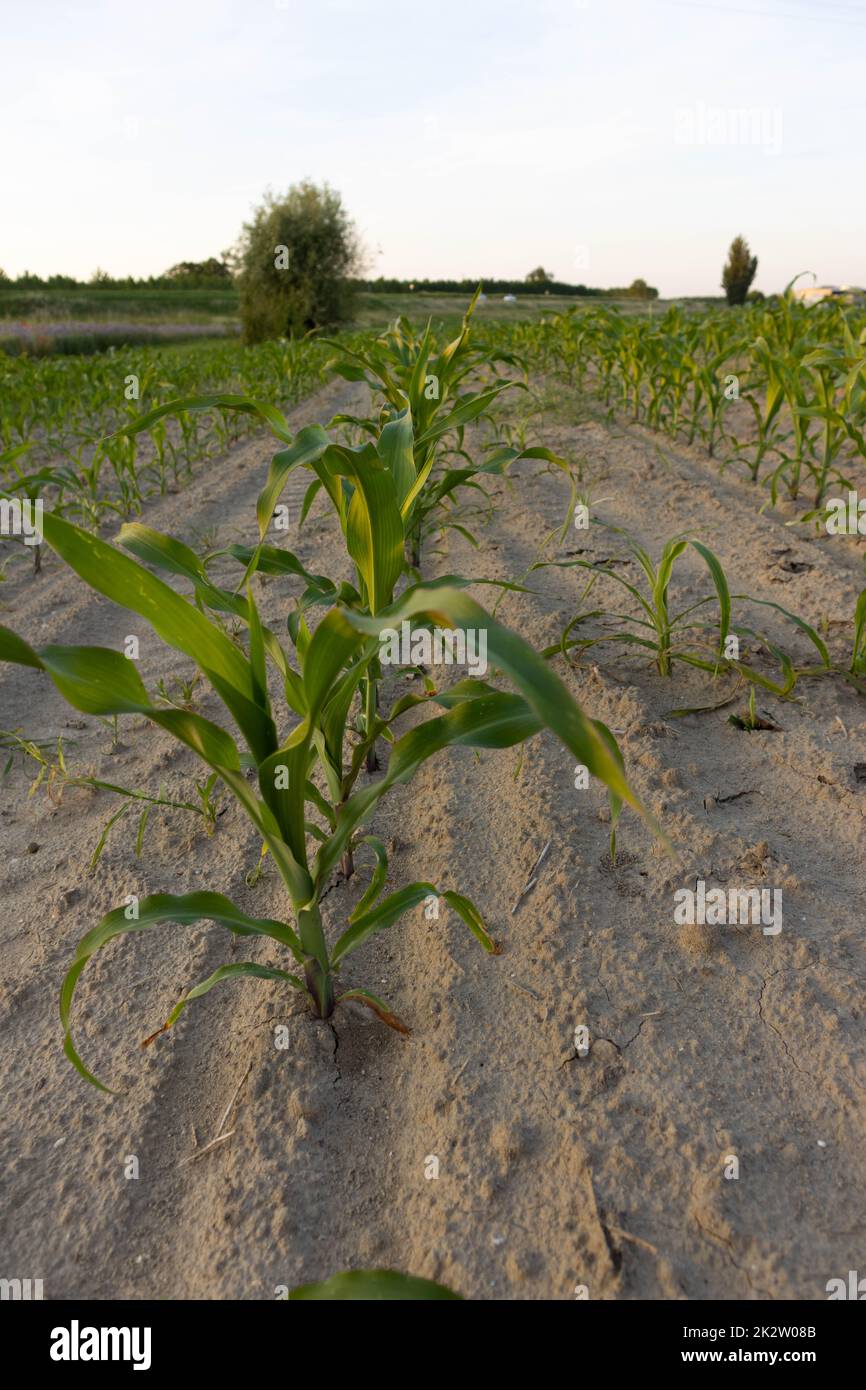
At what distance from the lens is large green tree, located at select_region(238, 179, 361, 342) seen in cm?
2050

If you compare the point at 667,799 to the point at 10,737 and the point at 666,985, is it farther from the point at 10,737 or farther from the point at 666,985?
the point at 10,737

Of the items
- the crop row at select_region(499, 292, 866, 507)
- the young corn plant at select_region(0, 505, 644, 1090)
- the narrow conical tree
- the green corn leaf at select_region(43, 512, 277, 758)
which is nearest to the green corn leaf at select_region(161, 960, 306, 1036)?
the young corn plant at select_region(0, 505, 644, 1090)

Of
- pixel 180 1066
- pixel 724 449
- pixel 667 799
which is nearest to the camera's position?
pixel 180 1066

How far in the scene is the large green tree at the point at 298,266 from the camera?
20.5m

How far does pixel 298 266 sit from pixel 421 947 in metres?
22.5

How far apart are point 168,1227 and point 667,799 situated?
1.13 m

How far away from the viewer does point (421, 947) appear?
1.49m

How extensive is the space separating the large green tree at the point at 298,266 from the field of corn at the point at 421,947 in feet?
65.5
